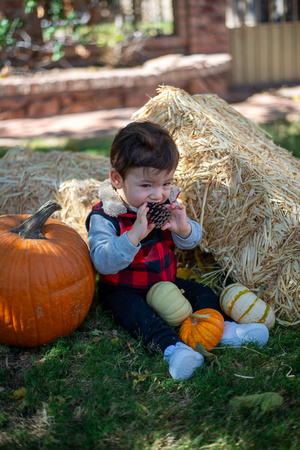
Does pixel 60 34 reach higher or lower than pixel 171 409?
higher

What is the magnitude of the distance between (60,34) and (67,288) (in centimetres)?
978

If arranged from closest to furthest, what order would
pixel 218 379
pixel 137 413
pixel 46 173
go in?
pixel 137 413
pixel 218 379
pixel 46 173

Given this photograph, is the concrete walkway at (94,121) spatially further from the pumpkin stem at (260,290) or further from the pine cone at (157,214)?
the pumpkin stem at (260,290)

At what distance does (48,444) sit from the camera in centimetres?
204

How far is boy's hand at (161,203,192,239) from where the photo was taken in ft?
10.1

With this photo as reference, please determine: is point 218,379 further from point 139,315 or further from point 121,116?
point 121,116

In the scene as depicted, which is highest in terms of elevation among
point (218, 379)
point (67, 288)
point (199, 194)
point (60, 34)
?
point (60, 34)

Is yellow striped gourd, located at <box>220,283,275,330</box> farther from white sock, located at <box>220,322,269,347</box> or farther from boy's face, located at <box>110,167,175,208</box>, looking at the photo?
boy's face, located at <box>110,167,175,208</box>

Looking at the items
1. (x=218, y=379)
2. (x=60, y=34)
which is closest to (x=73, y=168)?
(x=218, y=379)

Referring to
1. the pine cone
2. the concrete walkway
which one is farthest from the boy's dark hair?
the concrete walkway

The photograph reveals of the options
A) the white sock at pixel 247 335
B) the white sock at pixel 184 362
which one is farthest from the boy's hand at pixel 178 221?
the white sock at pixel 184 362

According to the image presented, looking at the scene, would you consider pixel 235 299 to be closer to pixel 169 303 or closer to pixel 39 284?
pixel 169 303

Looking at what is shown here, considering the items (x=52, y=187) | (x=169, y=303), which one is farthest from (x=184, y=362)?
(x=52, y=187)

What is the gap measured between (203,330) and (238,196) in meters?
1.04
